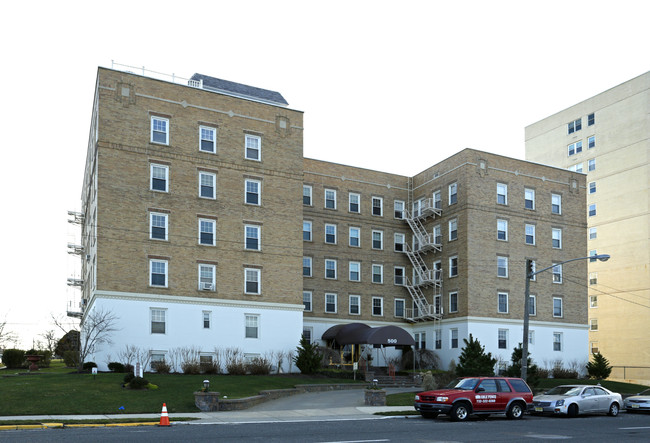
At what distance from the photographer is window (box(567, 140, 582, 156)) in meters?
74.6

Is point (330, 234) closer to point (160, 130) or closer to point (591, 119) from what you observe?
point (160, 130)

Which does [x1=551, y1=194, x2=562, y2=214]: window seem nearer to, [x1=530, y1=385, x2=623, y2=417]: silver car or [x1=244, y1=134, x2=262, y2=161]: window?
[x1=244, y1=134, x2=262, y2=161]: window

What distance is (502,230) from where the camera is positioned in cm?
5372

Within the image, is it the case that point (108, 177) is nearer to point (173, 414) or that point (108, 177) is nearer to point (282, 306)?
point (282, 306)

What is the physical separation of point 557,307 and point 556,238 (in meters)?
5.72

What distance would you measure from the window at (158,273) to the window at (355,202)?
20185mm

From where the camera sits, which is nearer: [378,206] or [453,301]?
[453,301]

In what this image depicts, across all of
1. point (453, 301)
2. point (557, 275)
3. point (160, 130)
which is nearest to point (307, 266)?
point (453, 301)

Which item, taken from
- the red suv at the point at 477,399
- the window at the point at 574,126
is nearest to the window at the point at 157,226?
the red suv at the point at 477,399

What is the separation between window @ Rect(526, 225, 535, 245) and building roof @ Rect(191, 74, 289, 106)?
2207 centimetres

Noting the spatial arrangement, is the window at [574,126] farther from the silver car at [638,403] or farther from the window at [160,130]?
the silver car at [638,403]

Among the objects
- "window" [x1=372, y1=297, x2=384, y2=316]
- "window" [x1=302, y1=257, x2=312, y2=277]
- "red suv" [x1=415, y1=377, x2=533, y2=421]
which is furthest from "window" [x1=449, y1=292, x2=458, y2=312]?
"red suv" [x1=415, y1=377, x2=533, y2=421]

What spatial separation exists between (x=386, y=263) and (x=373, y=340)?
43.4ft

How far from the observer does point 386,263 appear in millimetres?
58469
